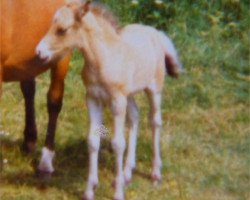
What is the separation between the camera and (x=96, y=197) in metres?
5.95

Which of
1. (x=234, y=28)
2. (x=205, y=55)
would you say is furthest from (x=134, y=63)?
(x=234, y=28)

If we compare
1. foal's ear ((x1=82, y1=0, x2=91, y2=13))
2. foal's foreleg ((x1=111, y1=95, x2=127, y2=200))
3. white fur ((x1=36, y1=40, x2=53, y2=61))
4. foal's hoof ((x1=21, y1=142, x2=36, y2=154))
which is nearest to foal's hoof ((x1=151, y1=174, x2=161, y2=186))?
foal's foreleg ((x1=111, y1=95, x2=127, y2=200))

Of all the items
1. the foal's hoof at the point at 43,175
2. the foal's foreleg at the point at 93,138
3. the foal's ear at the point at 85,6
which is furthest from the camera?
the foal's hoof at the point at 43,175

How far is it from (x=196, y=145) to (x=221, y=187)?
856mm

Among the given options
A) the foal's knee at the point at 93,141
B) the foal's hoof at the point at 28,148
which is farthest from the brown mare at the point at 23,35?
the foal's hoof at the point at 28,148

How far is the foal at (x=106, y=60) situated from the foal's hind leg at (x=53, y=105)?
535 millimetres

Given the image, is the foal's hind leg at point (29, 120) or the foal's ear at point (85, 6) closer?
the foal's ear at point (85, 6)

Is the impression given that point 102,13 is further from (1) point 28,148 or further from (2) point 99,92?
(1) point 28,148

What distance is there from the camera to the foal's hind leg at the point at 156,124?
20.2 feet

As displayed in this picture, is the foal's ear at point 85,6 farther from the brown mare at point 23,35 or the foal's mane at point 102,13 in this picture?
the brown mare at point 23,35

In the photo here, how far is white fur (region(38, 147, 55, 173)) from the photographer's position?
632 centimetres

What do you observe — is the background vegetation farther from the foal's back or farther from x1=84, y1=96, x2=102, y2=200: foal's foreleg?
the foal's back

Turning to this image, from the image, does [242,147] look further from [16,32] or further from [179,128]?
[16,32]

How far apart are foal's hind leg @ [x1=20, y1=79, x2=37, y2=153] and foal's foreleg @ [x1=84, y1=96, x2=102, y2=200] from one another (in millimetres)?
1021
